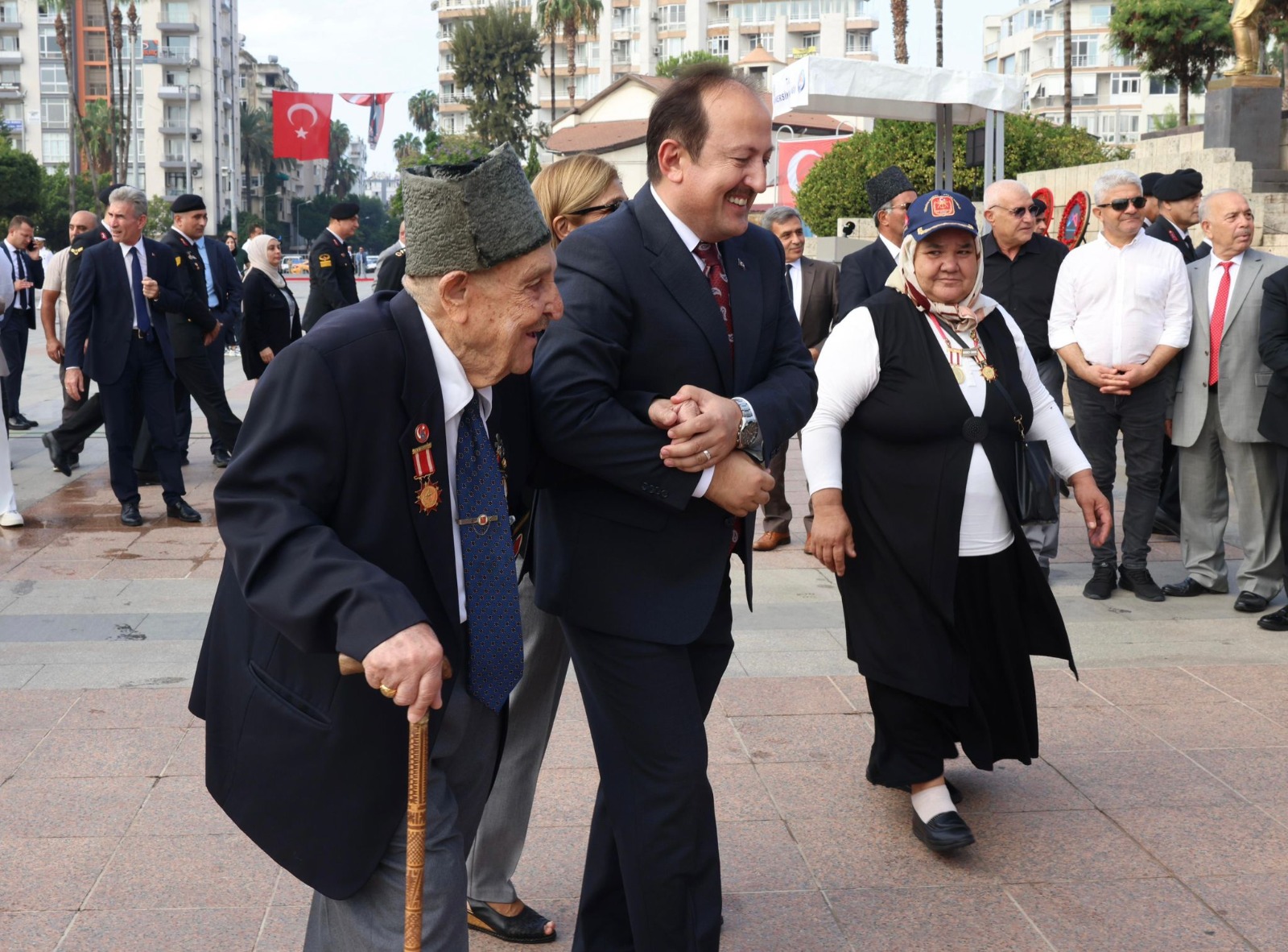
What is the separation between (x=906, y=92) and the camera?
14.1m

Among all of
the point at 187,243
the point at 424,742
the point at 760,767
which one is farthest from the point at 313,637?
the point at 187,243

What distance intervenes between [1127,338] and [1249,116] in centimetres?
886

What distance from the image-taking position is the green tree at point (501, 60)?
261 ft

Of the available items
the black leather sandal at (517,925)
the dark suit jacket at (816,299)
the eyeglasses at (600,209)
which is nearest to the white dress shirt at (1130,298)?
the dark suit jacket at (816,299)

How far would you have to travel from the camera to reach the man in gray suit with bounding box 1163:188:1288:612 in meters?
6.94

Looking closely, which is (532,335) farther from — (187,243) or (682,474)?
Answer: (187,243)

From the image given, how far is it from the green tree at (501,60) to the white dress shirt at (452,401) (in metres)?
79.0

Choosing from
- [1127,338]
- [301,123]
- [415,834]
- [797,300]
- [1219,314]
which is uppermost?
[301,123]

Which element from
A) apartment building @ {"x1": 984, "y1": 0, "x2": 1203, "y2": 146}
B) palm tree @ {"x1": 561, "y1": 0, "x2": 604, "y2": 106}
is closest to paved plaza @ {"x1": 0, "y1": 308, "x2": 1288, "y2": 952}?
palm tree @ {"x1": 561, "y1": 0, "x2": 604, "y2": 106}

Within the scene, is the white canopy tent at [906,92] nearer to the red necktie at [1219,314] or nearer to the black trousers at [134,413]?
the red necktie at [1219,314]

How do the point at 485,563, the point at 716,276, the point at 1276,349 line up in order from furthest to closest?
the point at 1276,349
the point at 716,276
the point at 485,563

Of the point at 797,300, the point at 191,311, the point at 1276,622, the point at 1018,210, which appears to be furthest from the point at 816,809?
the point at 191,311

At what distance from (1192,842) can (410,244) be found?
2946 mm

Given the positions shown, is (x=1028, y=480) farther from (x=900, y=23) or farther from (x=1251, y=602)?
(x=900, y=23)
